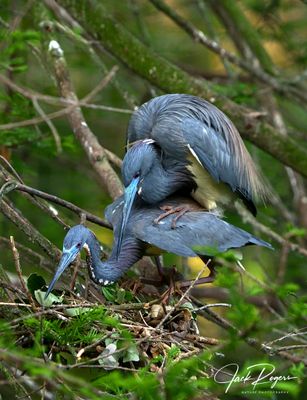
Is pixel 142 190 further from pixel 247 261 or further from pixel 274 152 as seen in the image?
pixel 247 261

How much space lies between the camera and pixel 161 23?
8.92m

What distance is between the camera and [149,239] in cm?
508

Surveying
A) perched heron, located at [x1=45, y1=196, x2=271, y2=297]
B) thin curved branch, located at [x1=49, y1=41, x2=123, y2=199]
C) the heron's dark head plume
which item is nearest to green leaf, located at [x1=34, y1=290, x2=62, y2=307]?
the heron's dark head plume

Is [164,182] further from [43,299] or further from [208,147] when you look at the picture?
[43,299]

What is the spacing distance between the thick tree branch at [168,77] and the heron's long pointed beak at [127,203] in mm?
1023

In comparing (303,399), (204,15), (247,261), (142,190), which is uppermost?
(204,15)

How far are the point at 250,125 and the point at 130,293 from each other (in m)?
1.55

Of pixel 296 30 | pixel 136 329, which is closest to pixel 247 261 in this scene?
pixel 296 30

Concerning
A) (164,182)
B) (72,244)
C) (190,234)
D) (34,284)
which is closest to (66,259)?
(72,244)

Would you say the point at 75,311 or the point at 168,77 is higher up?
the point at 168,77

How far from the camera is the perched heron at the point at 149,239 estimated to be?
492 centimetres

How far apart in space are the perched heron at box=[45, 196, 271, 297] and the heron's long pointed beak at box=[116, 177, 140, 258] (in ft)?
0.12

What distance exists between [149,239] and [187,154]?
0.76 meters

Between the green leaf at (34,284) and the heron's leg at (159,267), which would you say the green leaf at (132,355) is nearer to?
the green leaf at (34,284)
